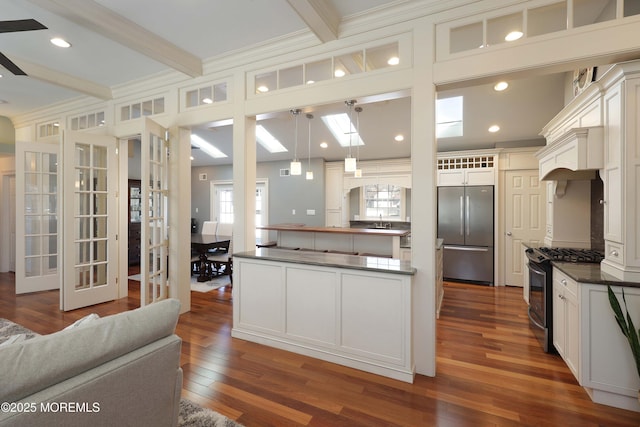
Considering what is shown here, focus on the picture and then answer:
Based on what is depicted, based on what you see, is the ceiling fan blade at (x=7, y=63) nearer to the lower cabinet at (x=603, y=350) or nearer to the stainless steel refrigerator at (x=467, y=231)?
the lower cabinet at (x=603, y=350)

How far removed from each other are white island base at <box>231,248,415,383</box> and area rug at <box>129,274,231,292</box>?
1931 mm

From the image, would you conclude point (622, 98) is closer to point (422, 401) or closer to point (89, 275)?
point (422, 401)

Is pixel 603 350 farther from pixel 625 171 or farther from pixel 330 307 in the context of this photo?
pixel 330 307

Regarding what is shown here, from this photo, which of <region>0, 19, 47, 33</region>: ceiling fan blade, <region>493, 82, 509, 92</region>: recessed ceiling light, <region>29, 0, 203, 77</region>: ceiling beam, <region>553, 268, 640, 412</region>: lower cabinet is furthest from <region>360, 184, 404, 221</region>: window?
<region>0, 19, 47, 33</region>: ceiling fan blade

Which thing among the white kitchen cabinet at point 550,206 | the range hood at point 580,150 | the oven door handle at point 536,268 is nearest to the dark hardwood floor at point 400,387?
the oven door handle at point 536,268

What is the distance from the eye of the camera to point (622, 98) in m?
1.97

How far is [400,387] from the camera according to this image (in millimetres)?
2154

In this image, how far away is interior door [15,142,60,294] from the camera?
169 inches

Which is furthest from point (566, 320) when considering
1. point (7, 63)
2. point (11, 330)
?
point (11, 330)

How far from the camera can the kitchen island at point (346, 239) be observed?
410 centimetres

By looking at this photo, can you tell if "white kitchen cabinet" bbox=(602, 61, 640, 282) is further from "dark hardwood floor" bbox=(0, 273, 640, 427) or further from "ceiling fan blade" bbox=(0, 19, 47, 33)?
"ceiling fan blade" bbox=(0, 19, 47, 33)

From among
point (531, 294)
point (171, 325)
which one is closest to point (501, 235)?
point (531, 294)

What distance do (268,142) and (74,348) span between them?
6222mm

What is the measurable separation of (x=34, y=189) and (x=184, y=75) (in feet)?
10.7
